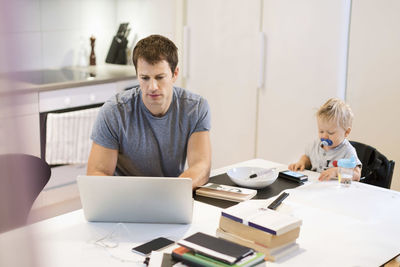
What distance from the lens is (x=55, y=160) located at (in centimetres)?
348

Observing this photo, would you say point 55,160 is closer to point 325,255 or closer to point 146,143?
point 146,143

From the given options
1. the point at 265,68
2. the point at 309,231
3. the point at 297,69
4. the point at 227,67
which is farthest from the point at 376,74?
the point at 309,231

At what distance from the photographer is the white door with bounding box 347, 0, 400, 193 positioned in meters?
2.92

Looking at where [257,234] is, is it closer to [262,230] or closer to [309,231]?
→ [262,230]

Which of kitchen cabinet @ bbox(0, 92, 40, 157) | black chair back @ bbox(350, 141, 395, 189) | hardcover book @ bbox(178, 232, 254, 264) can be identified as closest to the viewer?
kitchen cabinet @ bbox(0, 92, 40, 157)

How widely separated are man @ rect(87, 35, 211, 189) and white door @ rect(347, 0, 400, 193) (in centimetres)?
129

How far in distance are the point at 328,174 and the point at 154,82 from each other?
81 cm

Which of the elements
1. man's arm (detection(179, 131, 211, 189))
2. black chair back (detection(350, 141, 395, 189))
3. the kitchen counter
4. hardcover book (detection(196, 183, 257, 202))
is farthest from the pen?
the kitchen counter

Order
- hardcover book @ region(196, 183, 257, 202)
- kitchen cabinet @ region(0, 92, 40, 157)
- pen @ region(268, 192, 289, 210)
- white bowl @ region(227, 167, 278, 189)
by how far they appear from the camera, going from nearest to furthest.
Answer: kitchen cabinet @ region(0, 92, 40, 157)
pen @ region(268, 192, 289, 210)
hardcover book @ region(196, 183, 257, 202)
white bowl @ region(227, 167, 278, 189)

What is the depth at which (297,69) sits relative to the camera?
3.38 metres

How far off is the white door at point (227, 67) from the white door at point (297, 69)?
108 mm

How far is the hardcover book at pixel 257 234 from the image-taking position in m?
1.39

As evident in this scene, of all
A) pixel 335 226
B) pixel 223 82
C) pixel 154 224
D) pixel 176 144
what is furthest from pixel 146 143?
pixel 223 82

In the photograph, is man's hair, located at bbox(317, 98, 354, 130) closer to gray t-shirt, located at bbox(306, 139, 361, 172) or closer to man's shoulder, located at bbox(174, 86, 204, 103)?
gray t-shirt, located at bbox(306, 139, 361, 172)
